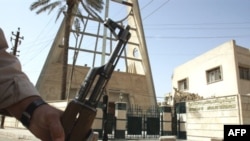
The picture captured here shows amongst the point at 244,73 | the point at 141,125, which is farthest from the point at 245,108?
the point at 244,73

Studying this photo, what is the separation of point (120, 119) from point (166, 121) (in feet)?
10.7

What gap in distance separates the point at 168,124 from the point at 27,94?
17529mm

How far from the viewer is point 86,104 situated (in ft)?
3.87

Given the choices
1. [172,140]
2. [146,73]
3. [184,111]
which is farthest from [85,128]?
[146,73]

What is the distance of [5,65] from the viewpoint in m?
1.12

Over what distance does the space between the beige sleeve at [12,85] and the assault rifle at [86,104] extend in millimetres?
168

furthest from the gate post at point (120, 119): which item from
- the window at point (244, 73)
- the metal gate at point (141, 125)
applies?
the window at point (244, 73)

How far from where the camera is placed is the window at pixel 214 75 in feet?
86.1

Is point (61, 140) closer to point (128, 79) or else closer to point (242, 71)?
point (242, 71)

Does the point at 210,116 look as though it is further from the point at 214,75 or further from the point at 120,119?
the point at 214,75

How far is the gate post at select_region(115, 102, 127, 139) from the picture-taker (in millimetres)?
16469

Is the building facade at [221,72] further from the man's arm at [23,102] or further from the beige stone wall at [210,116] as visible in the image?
the man's arm at [23,102]

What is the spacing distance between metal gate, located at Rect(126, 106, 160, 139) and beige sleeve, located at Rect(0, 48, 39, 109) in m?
16.4

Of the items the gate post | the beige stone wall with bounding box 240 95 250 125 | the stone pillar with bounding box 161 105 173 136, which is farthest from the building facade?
the gate post
